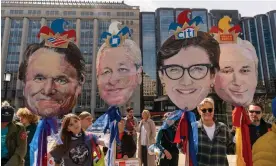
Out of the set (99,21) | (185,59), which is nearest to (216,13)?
(99,21)

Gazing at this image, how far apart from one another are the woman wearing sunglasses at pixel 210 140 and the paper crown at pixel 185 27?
109cm

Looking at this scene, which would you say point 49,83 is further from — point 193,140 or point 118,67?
point 193,140

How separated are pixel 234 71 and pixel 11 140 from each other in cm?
301

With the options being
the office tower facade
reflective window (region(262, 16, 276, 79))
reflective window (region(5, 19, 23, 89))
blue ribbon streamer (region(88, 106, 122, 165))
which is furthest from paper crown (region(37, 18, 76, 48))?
reflective window (region(262, 16, 276, 79))

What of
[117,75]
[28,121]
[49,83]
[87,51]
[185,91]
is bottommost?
[28,121]

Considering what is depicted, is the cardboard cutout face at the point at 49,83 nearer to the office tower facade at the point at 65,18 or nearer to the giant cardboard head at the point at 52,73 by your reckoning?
the giant cardboard head at the point at 52,73

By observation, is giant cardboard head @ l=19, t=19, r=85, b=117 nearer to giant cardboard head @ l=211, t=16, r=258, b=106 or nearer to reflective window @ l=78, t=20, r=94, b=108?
giant cardboard head @ l=211, t=16, r=258, b=106

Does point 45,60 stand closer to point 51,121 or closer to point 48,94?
point 48,94

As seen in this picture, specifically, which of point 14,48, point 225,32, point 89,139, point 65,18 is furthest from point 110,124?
point 14,48

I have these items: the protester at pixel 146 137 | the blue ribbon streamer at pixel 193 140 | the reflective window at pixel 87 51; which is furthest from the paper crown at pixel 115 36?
the reflective window at pixel 87 51

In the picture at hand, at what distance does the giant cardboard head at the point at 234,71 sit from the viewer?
11.1 ft

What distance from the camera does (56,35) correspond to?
3457 millimetres

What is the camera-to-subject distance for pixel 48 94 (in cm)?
336

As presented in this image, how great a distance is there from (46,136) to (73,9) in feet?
134
